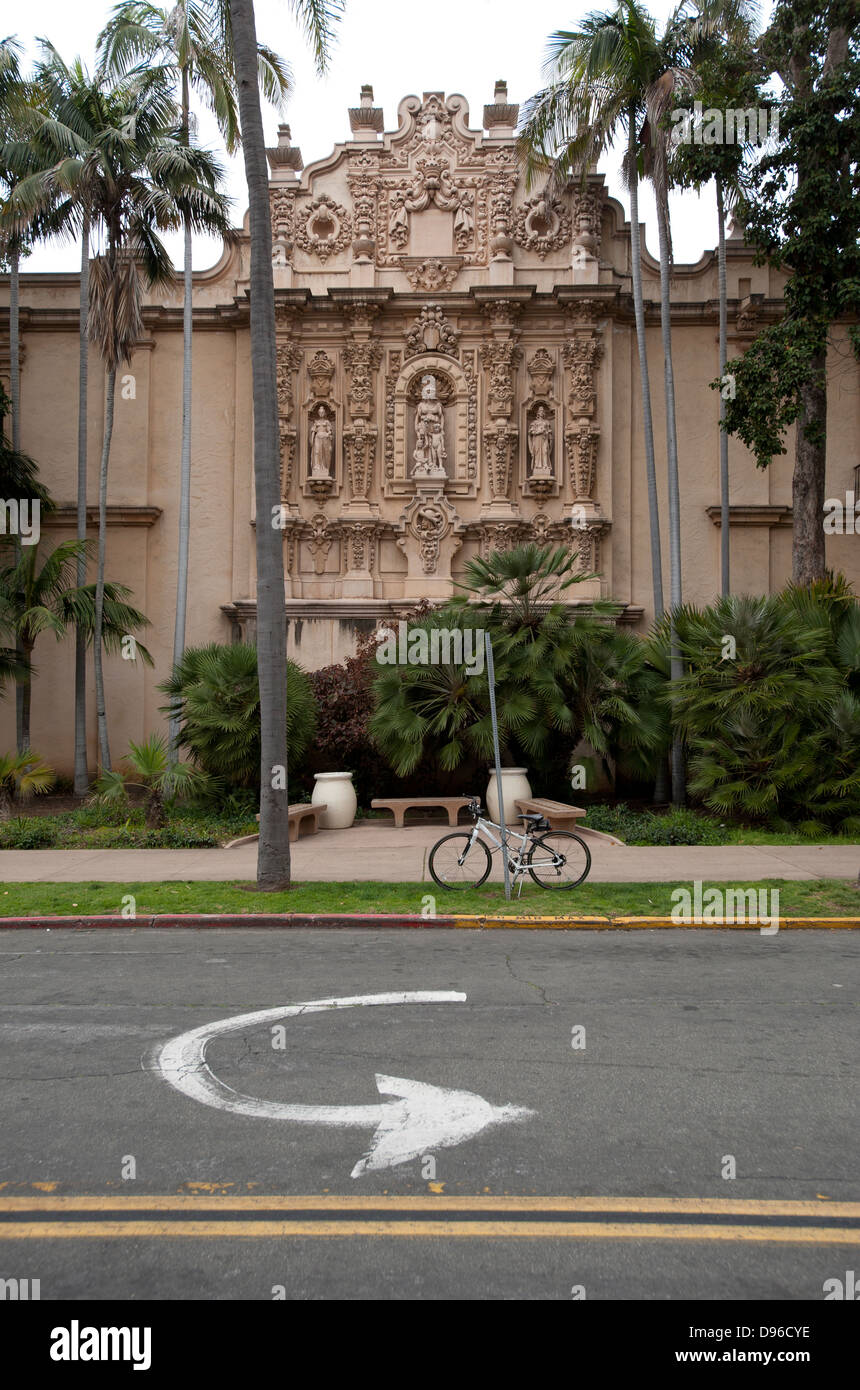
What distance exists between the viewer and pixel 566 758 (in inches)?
734

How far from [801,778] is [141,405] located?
17.6m

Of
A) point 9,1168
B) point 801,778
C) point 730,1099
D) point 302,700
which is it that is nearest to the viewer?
point 9,1168

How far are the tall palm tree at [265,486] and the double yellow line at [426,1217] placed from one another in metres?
6.95

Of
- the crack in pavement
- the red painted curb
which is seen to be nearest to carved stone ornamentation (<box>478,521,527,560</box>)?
the red painted curb

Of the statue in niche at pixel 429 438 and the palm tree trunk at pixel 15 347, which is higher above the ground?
the palm tree trunk at pixel 15 347

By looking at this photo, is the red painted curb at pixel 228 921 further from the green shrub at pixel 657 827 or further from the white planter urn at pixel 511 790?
the white planter urn at pixel 511 790

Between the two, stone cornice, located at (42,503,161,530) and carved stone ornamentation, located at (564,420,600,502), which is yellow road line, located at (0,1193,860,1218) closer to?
carved stone ornamentation, located at (564,420,600,502)

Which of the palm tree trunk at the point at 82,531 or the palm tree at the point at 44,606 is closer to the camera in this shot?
the palm tree at the point at 44,606

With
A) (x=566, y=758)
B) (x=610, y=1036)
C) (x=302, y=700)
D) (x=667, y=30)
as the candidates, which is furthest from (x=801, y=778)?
(x=667, y=30)

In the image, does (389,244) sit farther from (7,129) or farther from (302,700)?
(302,700)

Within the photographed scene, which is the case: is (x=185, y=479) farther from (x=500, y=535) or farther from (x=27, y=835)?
(x=27, y=835)

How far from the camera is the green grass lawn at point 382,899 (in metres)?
9.73

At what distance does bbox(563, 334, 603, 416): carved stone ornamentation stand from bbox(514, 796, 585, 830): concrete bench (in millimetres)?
11194

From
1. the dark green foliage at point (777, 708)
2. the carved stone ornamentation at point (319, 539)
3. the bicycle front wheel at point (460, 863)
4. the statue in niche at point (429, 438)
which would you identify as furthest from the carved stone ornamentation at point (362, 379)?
the bicycle front wheel at point (460, 863)
